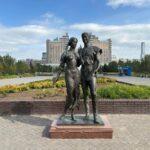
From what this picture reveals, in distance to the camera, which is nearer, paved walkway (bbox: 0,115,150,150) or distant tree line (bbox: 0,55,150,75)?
paved walkway (bbox: 0,115,150,150)

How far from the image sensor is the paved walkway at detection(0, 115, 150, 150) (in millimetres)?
6883

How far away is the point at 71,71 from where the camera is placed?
8.24m

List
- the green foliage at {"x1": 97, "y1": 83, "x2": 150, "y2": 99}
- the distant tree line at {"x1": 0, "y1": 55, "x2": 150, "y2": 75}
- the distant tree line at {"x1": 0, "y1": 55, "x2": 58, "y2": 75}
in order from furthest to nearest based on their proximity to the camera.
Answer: the distant tree line at {"x1": 0, "y1": 55, "x2": 58, "y2": 75} → the distant tree line at {"x1": 0, "y1": 55, "x2": 150, "y2": 75} → the green foliage at {"x1": 97, "y1": 83, "x2": 150, "y2": 99}

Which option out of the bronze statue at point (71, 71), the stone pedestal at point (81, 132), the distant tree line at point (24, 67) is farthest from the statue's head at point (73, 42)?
the distant tree line at point (24, 67)

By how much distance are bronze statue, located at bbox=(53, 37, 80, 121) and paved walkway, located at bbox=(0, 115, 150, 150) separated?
95 cm

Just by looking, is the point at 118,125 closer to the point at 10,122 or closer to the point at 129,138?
the point at 129,138

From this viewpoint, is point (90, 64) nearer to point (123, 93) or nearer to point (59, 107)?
point (59, 107)

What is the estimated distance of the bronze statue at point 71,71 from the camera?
8188mm

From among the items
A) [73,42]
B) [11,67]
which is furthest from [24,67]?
[73,42]

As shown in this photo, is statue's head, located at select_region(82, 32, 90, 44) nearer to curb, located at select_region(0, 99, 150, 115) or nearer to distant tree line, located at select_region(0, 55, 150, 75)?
curb, located at select_region(0, 99, 150, 115)

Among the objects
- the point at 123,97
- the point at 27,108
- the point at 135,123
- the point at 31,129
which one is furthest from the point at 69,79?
the point at 123,97

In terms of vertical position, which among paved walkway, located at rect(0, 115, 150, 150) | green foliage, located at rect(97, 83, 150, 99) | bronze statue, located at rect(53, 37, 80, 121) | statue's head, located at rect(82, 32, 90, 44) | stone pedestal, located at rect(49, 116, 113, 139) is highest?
statue's head, located at rect(82, 32, 90, 44)

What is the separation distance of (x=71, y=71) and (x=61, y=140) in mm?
1624

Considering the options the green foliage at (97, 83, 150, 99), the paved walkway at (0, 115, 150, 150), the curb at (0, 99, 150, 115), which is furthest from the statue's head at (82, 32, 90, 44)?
the green foliage at (97, 83, 150, 99)
